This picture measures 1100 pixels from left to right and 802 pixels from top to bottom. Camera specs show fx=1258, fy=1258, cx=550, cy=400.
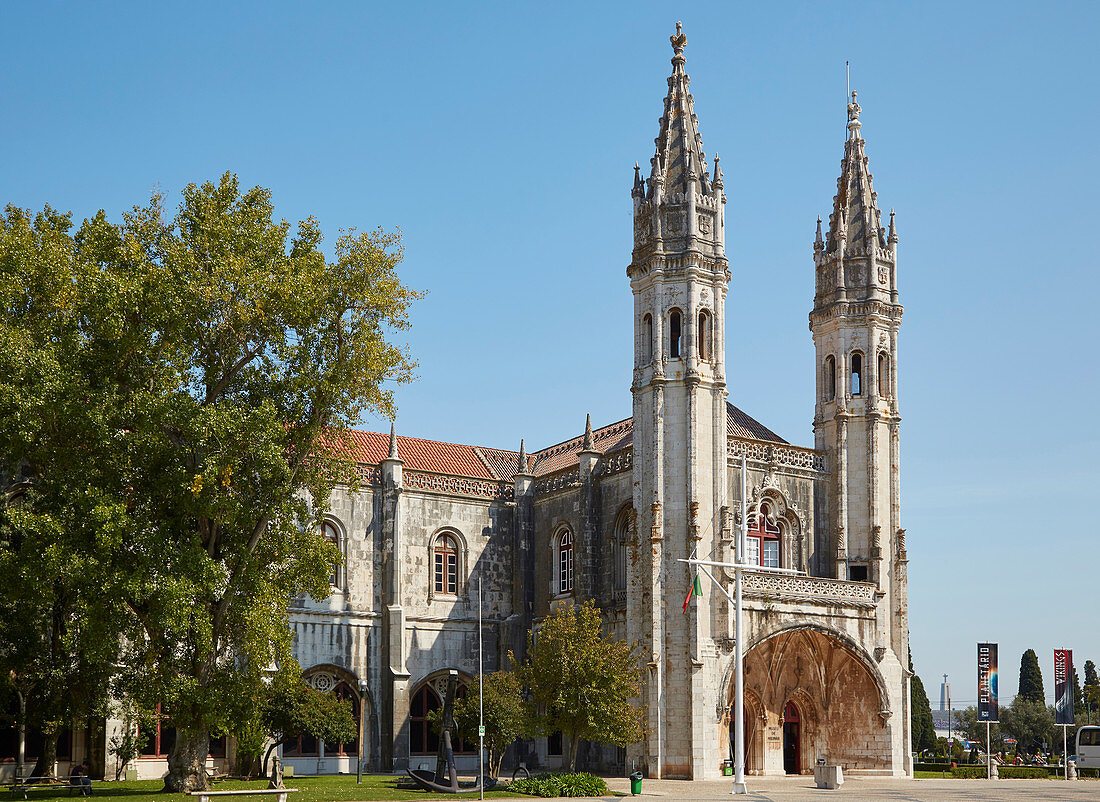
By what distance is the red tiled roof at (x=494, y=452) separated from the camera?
160ft

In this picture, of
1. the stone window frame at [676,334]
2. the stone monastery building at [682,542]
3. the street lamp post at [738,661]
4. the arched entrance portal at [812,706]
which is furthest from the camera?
the arched entrance portal at [812,706]

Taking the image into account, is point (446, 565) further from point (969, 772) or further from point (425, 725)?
point (969, 772)

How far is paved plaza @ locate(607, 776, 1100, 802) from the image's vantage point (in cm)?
3316

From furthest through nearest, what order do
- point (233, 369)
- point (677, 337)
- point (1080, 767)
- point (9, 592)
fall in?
point (1080, 767) → point (677, 337) → point (233, 369) → point (9, 592)

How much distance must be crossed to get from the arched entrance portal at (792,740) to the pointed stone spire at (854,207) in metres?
17.6

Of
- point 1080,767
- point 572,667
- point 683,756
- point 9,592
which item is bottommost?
point 1080,767

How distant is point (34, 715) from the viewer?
113 ft

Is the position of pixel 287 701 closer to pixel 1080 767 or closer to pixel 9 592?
pixel 9 592

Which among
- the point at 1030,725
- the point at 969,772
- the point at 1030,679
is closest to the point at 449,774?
the point at 969,772

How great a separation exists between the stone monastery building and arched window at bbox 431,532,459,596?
0.28ft

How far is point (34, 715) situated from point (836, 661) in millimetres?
26947

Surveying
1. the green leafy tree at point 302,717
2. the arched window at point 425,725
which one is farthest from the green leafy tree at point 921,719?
the green leafy tree at point 302,717

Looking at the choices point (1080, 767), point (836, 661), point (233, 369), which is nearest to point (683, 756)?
point (836, 661)

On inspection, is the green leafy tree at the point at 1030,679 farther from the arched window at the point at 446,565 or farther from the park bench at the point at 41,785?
the park bench at the point at 41,785
